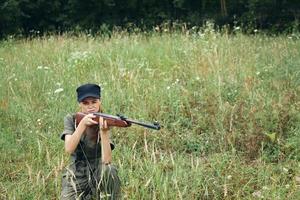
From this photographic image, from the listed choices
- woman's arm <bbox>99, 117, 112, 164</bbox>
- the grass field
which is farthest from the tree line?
woman's arm <bbox>99, 117, 112, 164</bbox>

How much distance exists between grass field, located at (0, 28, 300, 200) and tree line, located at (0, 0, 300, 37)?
685cm

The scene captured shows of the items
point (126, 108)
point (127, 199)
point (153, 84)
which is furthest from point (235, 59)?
point (127, 199)

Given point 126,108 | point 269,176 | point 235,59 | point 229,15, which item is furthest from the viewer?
point 229,15

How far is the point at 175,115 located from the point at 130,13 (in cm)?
1195

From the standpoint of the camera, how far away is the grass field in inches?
153

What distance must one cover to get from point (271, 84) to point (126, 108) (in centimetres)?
167

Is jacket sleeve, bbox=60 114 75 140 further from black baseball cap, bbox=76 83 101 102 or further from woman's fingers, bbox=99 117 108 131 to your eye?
woman's fingers, bbox=99 117 108 131

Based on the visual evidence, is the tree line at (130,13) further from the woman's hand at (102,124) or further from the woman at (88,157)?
the woman's hand at (102,124)

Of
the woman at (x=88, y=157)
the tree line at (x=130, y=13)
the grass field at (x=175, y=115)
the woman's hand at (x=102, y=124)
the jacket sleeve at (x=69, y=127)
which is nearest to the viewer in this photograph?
the woman's hand at (x=102, y=124)

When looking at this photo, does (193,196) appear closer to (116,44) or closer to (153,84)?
(153,84)

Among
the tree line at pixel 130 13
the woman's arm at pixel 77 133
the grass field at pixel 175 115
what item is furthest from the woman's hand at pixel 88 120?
the tree line at pixel 130 13

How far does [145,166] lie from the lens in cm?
402

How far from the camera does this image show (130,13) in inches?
650

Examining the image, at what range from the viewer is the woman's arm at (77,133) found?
3084 mm
